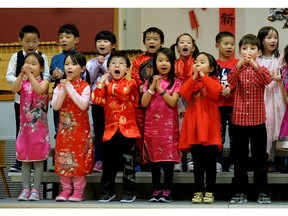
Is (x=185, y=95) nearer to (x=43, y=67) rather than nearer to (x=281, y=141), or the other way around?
(x=281, y=141)

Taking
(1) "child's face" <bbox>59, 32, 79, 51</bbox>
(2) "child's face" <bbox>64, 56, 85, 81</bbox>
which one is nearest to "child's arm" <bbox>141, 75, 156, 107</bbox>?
(2) "child's face" <bbox>64, 56, 85, 81</bbox>

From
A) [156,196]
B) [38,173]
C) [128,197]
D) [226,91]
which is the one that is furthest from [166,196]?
[38,173]

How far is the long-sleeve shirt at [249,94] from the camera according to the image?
13.7 ft

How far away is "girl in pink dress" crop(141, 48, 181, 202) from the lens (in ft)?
14.0

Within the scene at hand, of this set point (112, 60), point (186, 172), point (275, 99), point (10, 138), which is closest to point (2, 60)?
point (10, 138)

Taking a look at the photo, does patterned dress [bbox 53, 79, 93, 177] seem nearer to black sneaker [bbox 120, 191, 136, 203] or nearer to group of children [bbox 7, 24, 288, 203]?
group of children [bbox 7, 24, 288, 203]

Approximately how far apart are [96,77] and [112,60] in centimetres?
33

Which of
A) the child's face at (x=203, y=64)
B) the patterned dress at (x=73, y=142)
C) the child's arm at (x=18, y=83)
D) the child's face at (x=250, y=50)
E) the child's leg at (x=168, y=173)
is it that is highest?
the child's face at (x=250, y=50)

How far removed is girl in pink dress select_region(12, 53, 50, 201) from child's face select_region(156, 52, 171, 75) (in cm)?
73

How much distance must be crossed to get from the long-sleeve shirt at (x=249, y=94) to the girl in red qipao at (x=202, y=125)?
0.39 feet

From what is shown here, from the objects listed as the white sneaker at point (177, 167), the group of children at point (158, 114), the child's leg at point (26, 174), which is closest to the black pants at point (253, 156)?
the group of children at point (158, 114)

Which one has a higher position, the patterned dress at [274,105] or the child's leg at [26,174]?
the patterned dress at [274,105]

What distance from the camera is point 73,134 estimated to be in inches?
171

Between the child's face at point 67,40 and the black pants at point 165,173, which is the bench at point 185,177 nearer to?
the black pants at point 165,173
